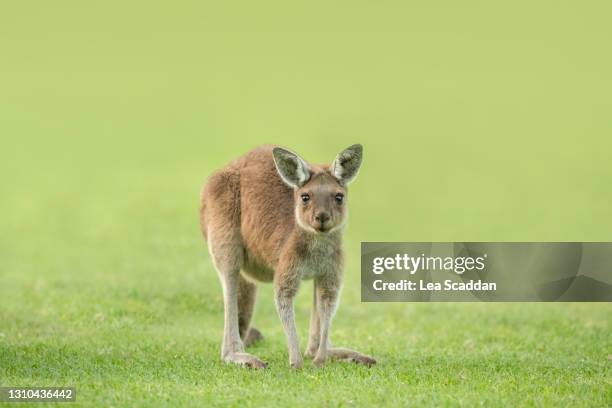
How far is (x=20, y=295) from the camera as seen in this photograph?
16.5m

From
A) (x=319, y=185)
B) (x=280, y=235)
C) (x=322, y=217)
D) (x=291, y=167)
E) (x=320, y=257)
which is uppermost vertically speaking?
(x=291, y=167)

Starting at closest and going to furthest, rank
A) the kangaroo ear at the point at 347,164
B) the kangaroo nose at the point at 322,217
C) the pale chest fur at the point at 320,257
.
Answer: the kangaroo nose at the point at 322,217
the kangaroo ear at the point at 347,164
the pale chest fur at the point at 320,257

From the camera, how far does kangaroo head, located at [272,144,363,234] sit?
10.4 metres

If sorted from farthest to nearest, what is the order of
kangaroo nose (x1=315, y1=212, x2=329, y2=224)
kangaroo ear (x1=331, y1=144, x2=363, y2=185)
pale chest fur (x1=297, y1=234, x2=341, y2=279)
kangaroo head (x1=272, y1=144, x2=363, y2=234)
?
pale chest fur (x1=297, y1=234, x2=341, y2=279), kangaroo ear (x1=331, y1=144, x2=363, y2=185), kangaroo head (x1=272, y1=144, x2=363, y2=234), kangaroo nose (x1=315, y1=212, x2=329, y2=224)

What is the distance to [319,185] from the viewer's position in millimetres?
10523

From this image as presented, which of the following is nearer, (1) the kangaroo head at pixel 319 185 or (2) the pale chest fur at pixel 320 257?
(1) the kangaroo head at pixel 319 185

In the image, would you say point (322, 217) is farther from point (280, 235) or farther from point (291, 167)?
point (280, 235)

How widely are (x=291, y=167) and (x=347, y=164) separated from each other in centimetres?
57

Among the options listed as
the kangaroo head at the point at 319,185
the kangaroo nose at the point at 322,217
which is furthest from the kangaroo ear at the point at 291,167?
the kangaroo nose at the point at 322,217

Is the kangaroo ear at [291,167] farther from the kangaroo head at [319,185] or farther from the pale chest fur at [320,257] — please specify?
the pale chest fur at [320,257]

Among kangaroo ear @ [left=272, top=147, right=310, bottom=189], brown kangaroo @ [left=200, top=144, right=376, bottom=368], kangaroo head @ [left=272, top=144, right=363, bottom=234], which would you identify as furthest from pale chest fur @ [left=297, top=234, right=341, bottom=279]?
kangaroo ear @ [left=272, top=147, right=310, bottom=189]

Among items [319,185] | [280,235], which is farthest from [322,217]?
[280,235]

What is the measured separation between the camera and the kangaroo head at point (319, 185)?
34.0 ft

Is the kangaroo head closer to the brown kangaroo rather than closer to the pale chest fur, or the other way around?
the brown kangaroo
